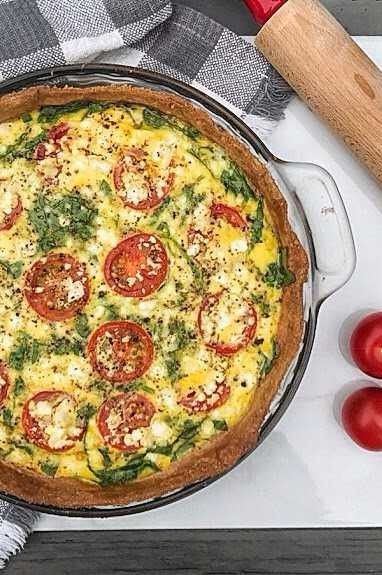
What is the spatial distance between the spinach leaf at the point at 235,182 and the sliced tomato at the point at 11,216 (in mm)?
472

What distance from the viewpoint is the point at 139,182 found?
7.24 feet

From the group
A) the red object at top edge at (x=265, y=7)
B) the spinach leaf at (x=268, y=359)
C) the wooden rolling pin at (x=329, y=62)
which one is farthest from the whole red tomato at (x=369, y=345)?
the red object at top edge at (x=265, y=7)

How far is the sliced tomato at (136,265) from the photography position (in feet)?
7.22

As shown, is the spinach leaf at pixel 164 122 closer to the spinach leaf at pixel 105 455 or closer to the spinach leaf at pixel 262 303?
the spinach leaf at pixel 262 303

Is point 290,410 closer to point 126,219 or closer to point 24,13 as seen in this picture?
point 126,219

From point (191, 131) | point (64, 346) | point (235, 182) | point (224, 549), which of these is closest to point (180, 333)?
point (64, 346)

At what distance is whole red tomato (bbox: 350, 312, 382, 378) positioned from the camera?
2.41 m

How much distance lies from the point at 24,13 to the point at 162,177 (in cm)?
61

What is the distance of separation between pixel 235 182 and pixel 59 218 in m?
0.42

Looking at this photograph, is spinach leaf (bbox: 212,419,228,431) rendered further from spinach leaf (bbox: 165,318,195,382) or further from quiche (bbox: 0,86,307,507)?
spinach leaf (bbox: 165,318,195,382)

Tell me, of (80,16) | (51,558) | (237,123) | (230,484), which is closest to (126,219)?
(237,123)

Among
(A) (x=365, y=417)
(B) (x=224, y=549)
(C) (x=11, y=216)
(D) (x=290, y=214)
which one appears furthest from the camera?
(B) (x=224, y=549)

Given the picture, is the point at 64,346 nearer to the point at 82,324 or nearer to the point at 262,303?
the point at 82,324

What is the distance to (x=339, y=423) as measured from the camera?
2.54m
